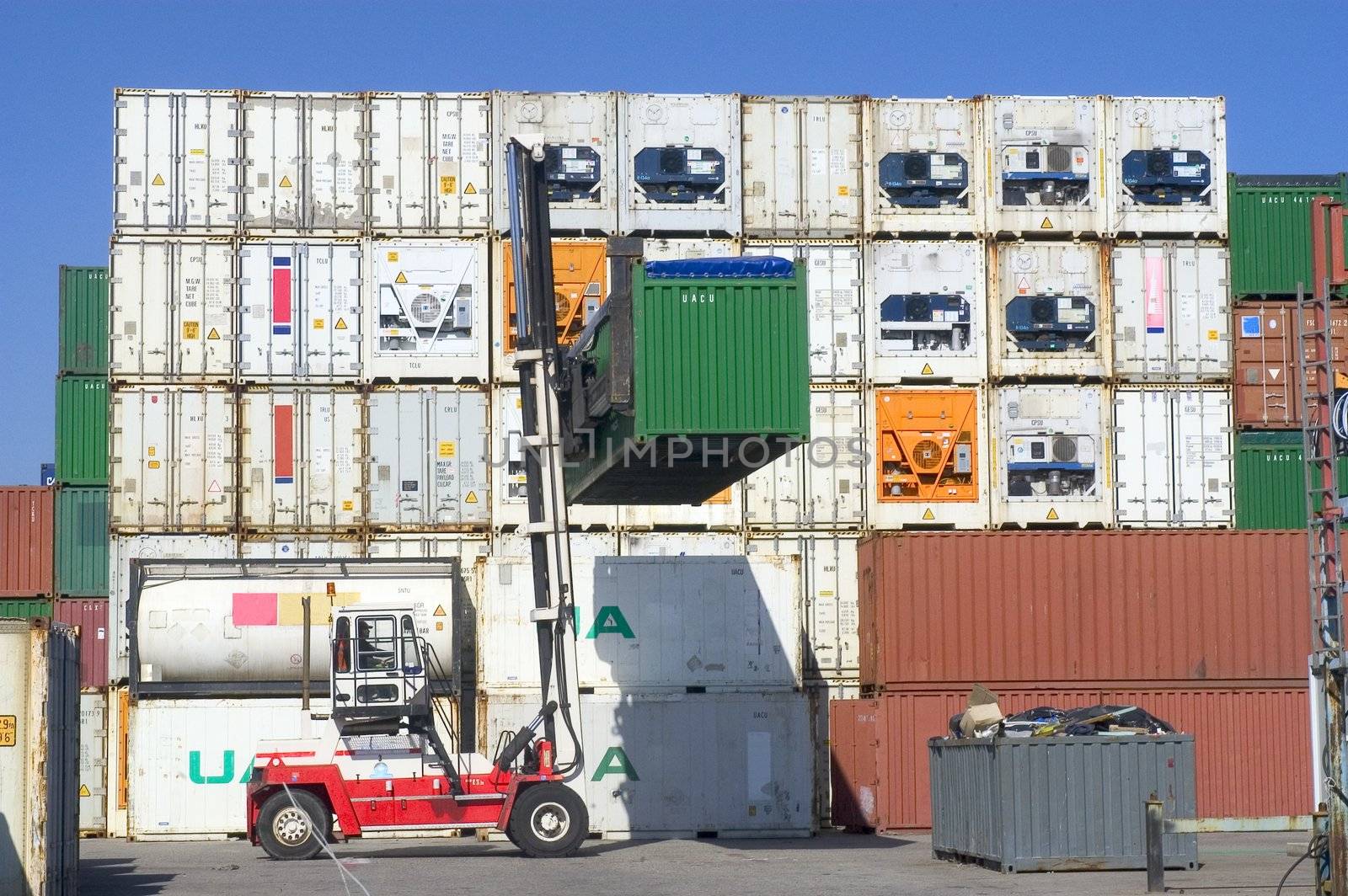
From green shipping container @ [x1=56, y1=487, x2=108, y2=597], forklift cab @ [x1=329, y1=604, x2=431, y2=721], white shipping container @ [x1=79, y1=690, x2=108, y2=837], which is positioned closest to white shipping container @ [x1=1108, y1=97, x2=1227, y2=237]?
forklift cab @ [x1=329, y1=604, x2=431, y2=721]

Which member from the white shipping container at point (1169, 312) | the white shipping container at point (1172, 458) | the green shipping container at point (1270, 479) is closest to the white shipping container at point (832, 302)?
the white shipping container at point (1169, 312)

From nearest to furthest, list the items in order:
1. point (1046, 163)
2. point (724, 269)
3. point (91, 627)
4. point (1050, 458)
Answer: point (724, 269) → point (1050, 458) → point (1046, 163) → point (91, 627)

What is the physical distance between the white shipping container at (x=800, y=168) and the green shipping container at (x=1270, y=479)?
800 centimetres

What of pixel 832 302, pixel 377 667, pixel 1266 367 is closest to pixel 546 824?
pixel 377 667

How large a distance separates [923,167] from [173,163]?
11869 millimetres

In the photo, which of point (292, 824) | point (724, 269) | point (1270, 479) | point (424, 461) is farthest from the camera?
point (1270, 479)

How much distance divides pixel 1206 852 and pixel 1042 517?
345 inches

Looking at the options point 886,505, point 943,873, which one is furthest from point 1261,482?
point 943,873

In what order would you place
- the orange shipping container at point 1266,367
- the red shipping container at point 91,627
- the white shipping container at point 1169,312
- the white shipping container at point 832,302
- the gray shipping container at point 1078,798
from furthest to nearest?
the red shipping container at point 91,627, the orange shipping container at point 1266,367, the white shipping container at point 1169,312, the white shipping container at point 832,302, the gray shipping container at point 1078,798

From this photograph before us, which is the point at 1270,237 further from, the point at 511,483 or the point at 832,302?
the point at 511,483

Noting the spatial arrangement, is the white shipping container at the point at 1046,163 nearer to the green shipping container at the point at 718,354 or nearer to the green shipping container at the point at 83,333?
the green shipping container at the point at 718,354

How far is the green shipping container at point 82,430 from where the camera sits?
36.3 m

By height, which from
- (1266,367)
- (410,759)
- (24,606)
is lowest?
(410,759)

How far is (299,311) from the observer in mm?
27344
